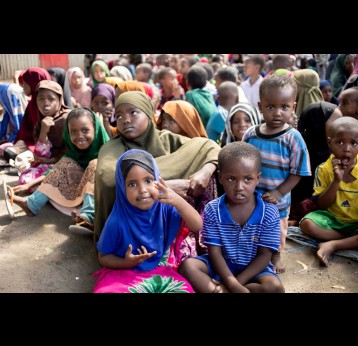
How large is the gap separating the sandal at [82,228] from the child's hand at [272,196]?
4.92 feet

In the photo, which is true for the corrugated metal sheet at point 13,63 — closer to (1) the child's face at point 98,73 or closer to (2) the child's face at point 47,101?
(1) the child's face at point 98,73

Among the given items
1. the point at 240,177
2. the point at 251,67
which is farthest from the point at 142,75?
the point at 240,177

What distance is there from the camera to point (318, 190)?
3.54 meters

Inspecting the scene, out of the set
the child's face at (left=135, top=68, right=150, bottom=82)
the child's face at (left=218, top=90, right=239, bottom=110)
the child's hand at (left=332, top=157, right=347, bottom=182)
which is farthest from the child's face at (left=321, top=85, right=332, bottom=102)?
the child's face at (left=135, top=68, right=150, bottom=82)

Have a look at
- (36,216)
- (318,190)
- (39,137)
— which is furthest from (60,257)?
(318,190)

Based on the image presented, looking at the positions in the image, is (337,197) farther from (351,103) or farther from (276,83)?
(276,83)

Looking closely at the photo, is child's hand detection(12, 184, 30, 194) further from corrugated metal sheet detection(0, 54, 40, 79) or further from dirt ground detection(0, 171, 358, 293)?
corrugated metal sheet detection(0, 54, 40, 79)

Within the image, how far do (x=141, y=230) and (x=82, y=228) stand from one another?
0.91 meters

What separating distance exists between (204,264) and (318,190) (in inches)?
52.5

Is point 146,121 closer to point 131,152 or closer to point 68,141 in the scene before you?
point 131,152

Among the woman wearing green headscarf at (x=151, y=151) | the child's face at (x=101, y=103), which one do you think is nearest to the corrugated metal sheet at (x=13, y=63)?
the child's face at (x=101, y=103)

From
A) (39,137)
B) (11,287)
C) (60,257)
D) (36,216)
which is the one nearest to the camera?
(11,287)

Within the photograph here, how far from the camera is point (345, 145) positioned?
3215 mm

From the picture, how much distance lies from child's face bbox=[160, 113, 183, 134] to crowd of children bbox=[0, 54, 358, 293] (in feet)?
0.03
